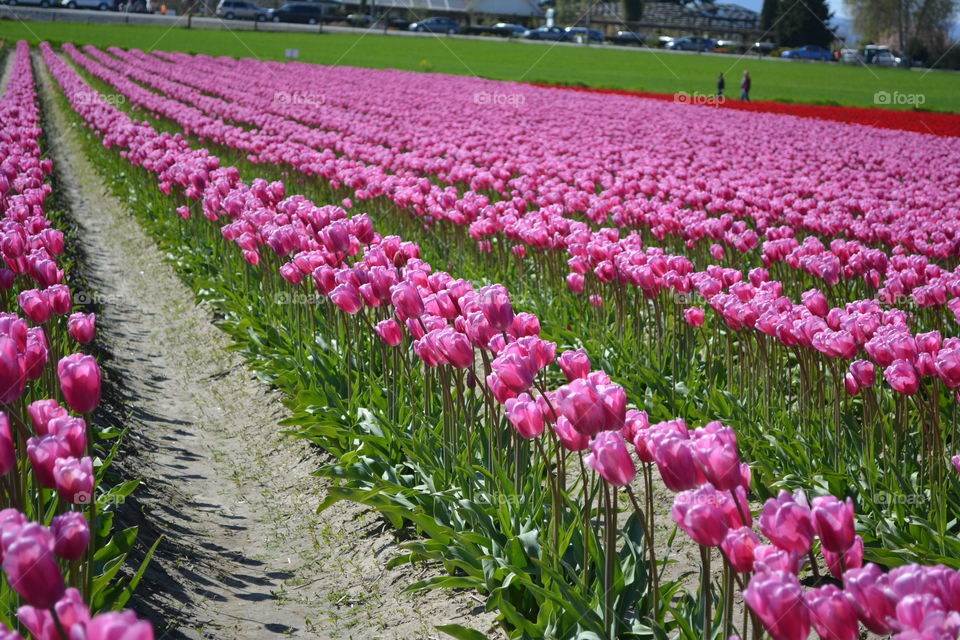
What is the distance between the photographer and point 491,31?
8562 cm

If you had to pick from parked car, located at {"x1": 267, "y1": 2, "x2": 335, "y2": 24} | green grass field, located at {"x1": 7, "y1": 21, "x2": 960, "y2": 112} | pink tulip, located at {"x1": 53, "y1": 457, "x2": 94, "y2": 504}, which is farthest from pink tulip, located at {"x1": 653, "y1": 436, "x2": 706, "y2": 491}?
parked car, located at {"x1": 267, "y1": 2, "x2": 335, "y2": 24}

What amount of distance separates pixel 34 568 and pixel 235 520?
3200 millimetres

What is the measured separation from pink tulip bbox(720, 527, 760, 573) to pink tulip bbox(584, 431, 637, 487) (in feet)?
1.27

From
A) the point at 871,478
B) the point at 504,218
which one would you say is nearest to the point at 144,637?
the point at 871,478

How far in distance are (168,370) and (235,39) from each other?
184 feet

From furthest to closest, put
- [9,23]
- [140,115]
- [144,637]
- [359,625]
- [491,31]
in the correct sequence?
1. [491,31]
2. [9,23]
3. [140,115]
4. [359,625]
5. [144,637]

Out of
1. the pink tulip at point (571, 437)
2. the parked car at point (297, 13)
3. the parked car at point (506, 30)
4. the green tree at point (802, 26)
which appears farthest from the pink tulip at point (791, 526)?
the green tree at point (802, 26)

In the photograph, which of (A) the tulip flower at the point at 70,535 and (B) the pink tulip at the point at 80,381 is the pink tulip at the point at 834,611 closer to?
(A) the tulip flower at the point at 70,535

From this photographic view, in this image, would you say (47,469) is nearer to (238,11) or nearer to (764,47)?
(238,11)

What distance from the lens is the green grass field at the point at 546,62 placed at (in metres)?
43.0

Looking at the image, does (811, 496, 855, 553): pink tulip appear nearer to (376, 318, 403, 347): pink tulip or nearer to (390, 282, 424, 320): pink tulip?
(390, 282, 424, 320): pink tulip

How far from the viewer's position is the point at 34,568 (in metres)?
1.95

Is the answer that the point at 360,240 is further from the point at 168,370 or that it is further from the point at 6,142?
the point at 6,142

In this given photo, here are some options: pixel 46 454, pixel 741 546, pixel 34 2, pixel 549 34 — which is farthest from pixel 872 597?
pixel 34 2
